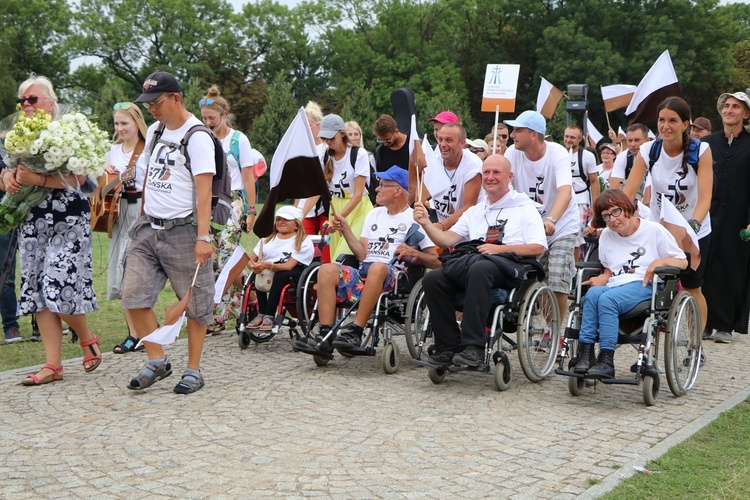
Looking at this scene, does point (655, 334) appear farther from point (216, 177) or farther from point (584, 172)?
point (584, 172)

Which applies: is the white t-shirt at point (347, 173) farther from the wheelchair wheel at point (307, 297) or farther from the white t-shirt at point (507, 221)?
the white t-shirt at point (507, 221)

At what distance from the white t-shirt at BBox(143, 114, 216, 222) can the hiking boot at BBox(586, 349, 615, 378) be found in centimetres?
281

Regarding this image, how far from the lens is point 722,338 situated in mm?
8812

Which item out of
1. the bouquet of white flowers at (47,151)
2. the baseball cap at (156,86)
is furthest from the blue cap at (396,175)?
the bouquet of white flowers at (47,151)

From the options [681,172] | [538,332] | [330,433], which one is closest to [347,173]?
[538,332]

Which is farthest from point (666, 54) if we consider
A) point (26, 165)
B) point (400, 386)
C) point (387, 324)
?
point (26, 165)

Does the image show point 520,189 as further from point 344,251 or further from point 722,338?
point 722,338

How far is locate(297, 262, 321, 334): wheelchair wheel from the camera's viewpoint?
7266 millimetres

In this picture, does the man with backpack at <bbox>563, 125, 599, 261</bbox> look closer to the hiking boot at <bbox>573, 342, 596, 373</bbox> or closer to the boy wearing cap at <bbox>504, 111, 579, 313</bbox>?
the boy wearing cap at <bbox>504, 111, 579, 313</bbox>

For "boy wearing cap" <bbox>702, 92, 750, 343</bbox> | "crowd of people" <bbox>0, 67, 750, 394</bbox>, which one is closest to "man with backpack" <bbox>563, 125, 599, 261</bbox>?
"crowd of people" <bbox>0, 67, 750, 394</bbox>

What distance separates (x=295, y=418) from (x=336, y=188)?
3521 mm

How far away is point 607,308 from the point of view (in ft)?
19.7

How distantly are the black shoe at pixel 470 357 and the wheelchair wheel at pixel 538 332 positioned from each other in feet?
0.97

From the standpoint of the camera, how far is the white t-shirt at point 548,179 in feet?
24.2
